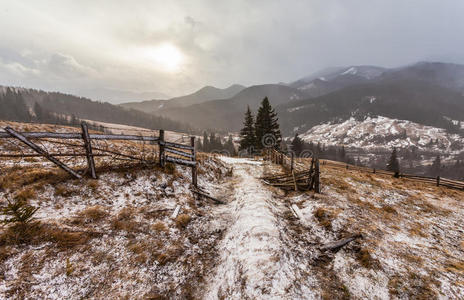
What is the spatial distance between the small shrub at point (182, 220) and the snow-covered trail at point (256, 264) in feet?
5.25

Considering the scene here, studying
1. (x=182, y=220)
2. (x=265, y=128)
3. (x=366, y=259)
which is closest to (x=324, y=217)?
(x=366, y=259)

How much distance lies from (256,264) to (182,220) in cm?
328

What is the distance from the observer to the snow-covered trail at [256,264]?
4.18 m

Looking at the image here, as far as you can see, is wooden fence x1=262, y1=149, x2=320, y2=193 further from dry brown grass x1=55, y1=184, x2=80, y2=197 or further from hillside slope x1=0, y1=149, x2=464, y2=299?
dry brown grass x1=55, y1=184, x2=80, y2=197

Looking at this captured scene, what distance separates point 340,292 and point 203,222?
483 cm

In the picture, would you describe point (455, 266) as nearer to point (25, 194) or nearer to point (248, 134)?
point (25, 194)

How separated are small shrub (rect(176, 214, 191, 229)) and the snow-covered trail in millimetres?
1601

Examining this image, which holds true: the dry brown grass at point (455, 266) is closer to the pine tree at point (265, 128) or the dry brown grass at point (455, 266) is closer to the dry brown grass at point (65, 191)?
the dry brown grass at point (65, 191)

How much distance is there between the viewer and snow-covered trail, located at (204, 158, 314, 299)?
418cm

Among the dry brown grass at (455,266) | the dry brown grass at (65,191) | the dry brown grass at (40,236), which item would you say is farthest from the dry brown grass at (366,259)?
the dry brown grass at (65,191)

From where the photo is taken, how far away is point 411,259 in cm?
540

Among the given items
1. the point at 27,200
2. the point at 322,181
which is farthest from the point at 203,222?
the point at 322,181

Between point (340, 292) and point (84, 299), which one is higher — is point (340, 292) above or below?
below

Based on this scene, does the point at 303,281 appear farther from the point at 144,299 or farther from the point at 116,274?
the point at 116,274
